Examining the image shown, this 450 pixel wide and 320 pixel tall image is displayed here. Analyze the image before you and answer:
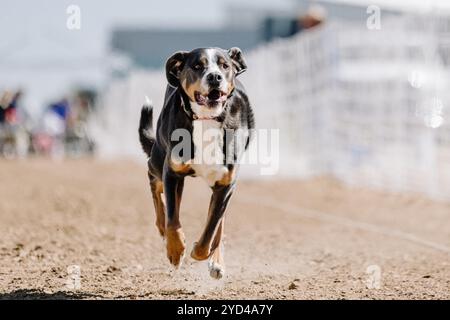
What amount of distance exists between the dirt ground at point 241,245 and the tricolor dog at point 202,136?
348 millimetres

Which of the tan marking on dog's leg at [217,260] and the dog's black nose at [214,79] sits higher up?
the dog's black nose at [214,79]

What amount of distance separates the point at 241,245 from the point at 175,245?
2889 millimetres

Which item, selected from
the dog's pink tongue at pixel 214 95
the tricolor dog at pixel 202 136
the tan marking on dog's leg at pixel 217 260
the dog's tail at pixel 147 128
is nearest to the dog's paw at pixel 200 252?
the tricolor dog at pixel 202 136

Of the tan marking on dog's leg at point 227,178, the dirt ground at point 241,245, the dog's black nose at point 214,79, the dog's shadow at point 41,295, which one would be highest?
the dog's black nose at point 214,79

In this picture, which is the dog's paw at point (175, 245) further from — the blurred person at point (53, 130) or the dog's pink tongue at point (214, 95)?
the blurred person at point (53, 130)

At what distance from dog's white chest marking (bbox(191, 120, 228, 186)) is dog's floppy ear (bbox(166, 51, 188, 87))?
33 centimetres

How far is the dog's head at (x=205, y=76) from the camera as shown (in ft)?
16.4

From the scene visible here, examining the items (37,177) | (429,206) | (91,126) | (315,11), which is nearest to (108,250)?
(429,206)

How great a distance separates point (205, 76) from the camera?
16.4ft
